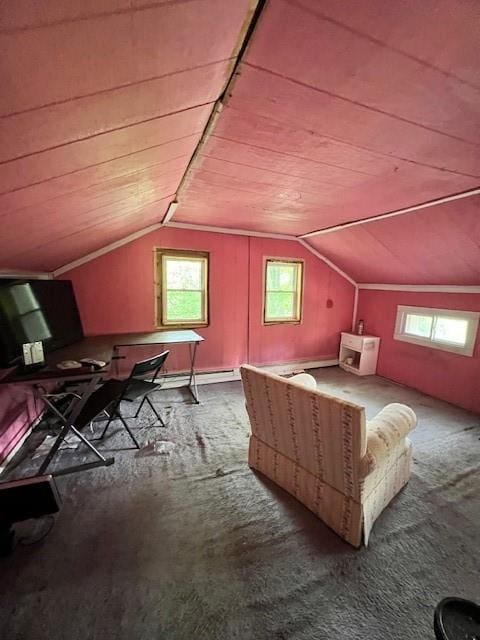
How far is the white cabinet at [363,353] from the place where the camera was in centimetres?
445

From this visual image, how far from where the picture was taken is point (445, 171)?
70.0 inches

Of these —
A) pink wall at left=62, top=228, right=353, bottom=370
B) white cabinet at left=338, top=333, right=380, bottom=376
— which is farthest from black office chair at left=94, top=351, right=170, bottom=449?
white cabinet at left=338, top=333, right=380, bottom=376

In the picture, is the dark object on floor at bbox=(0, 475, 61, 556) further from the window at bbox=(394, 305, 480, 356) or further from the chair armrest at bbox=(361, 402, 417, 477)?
the window at bbox=(394, 305, 480, 356)

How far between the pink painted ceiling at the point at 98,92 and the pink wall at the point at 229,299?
1.73 metres

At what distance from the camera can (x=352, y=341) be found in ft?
15.2

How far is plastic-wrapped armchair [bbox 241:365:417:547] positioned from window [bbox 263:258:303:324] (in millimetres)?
2545

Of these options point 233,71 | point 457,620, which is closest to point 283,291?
point 233,71

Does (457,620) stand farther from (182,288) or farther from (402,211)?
(182,288)

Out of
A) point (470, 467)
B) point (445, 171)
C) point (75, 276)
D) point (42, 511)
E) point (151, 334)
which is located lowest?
point (470, 467)

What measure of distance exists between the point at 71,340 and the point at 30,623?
91.0 inches

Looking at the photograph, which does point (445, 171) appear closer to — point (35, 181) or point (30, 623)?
point (35, 181)

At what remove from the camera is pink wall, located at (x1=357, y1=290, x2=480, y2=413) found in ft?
10.8

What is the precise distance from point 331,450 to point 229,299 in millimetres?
2803

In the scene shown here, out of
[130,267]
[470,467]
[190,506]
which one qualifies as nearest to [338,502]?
[190,506]
